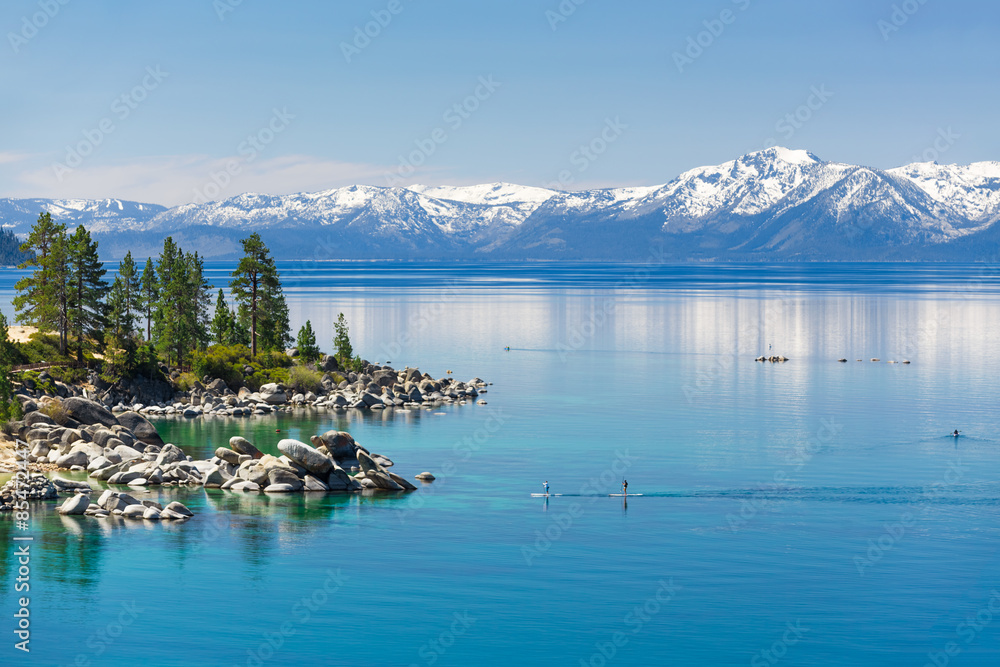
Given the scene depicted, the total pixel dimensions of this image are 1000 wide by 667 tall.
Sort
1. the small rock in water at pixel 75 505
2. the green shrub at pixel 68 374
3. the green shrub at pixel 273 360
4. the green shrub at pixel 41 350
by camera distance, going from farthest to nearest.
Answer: the green shrub at pixel 273 360, the green shrub at pixel 41 350, the green shrub at pixel 68 374, the small rock in water at pixel 75 505

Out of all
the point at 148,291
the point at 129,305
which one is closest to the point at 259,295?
the point at 129,305

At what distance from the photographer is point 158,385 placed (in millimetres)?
99000

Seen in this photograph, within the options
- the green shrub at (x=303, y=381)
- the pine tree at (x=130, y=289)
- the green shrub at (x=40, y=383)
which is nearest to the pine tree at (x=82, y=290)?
the green shrub at (x=40, y=383)

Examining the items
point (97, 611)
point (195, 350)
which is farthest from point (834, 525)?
point (195, 350)

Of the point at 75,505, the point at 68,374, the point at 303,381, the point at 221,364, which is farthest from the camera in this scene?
the point at 303,381

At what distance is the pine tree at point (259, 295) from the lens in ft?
385

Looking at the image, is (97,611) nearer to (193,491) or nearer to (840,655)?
(193,491)

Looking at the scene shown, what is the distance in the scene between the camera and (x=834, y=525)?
183 feet

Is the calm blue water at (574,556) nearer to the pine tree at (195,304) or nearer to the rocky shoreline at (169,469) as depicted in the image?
the rocky shoreline at (169,469)

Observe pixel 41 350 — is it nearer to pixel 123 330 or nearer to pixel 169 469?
pixel 123 330

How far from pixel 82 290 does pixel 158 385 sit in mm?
12195

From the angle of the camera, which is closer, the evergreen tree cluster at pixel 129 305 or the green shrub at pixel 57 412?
the green shrub at pixel 57 412

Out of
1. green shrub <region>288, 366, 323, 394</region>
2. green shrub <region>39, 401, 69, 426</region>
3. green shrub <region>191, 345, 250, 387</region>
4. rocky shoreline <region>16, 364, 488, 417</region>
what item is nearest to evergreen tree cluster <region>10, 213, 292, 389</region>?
green shrub <region>191, 345, 250, 387</region>

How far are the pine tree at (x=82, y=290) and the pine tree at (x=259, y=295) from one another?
753 inches
